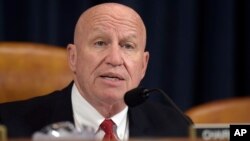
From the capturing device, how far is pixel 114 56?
1768mm

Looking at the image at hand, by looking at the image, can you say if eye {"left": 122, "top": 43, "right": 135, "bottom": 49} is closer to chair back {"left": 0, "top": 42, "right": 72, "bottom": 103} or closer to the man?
the man

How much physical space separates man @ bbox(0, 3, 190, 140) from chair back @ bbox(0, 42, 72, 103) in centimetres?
7

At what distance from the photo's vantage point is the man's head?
176cm

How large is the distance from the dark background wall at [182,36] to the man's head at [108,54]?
2.32ft

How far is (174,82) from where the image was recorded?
2.78m

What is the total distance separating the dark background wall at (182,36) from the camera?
101 inches

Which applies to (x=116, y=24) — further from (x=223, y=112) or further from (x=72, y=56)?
(x=223, y=112)

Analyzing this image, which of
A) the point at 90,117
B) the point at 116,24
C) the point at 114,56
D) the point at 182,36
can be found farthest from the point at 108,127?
the point at 182,36

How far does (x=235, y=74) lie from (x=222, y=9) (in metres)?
0.32

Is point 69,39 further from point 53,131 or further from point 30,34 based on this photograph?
point 53,131

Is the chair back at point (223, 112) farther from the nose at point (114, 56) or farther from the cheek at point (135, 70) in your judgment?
the nose at point (114, 56)

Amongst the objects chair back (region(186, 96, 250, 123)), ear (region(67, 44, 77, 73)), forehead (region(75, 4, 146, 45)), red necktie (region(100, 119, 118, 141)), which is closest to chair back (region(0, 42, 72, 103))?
ear (region(67, 44, 77, 73))

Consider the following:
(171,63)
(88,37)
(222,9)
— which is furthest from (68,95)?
(222,9)

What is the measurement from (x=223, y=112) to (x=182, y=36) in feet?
2.32
